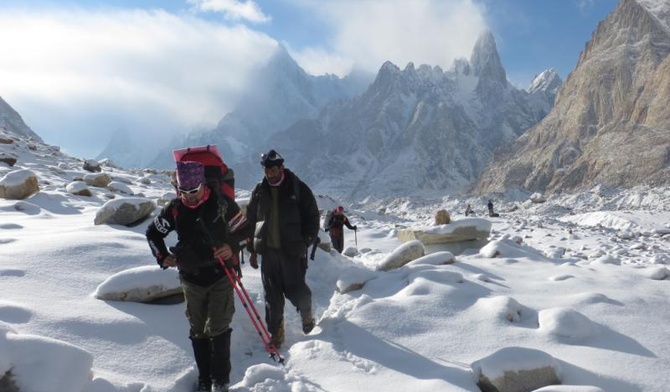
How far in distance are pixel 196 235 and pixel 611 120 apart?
148m

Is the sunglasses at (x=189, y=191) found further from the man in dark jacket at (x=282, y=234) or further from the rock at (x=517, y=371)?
the rock at (x=517, y=371)

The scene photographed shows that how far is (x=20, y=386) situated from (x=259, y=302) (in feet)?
12.8

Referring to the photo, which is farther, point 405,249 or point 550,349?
point 405,249

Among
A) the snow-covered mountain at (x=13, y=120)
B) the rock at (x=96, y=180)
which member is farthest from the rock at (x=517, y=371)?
the snow-covered mountain at (x=13, y=120)

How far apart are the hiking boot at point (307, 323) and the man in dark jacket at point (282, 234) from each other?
0.08 m

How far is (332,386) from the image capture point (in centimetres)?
464

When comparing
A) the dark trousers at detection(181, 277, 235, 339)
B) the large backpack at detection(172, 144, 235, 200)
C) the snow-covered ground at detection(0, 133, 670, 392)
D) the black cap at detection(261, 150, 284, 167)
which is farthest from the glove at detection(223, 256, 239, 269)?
the black cap at detection(261, 150, 284, 167)

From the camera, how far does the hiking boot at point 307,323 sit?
20.8ft

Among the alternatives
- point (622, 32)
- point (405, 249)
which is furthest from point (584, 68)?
point (405, 249)

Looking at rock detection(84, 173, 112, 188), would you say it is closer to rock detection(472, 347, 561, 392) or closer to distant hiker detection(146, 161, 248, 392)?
distant hiker detection(146, 161, 248, 392)

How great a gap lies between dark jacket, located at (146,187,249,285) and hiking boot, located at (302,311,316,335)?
6.90ft

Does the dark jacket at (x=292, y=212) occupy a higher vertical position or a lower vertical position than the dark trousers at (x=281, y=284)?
higher

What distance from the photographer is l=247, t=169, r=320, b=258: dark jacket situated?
19.8 feet

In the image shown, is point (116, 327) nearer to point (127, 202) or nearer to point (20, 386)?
point (20, 386)
